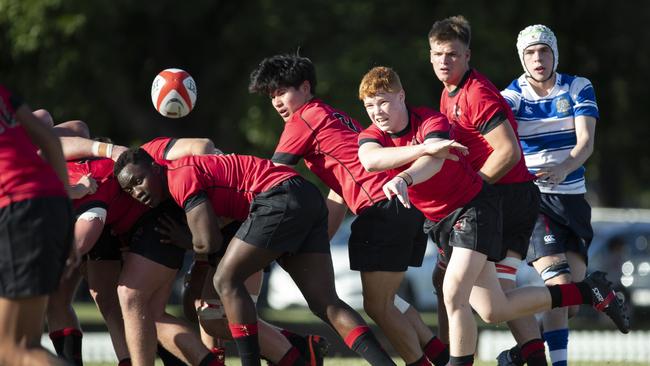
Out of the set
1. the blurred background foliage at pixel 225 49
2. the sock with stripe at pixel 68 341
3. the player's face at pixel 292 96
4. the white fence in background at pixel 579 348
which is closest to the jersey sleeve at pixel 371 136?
the player's face at pixel 292 96

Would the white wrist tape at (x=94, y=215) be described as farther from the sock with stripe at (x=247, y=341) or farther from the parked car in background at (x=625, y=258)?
the parked car in background at (x=625, y=258)

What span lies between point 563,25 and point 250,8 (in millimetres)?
6002

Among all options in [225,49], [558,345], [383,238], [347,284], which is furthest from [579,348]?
[225,49]

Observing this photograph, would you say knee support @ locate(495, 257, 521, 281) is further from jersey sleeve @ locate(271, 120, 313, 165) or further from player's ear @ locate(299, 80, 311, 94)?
player's ear @ locate(299, 80, 311, 94)

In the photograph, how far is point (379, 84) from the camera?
708 cm

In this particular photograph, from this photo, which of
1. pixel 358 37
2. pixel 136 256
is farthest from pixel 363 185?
pixel 358 37

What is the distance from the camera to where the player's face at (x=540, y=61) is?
26.9 ft

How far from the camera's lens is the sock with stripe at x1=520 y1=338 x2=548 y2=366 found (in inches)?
305

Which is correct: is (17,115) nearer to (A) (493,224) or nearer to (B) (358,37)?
(A) (493,224)

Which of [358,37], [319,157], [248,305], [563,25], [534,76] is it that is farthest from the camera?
[563,25]

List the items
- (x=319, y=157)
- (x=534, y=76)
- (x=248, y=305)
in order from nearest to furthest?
(x=248, y=305), (x=319, y=157), (x=534, y=76)

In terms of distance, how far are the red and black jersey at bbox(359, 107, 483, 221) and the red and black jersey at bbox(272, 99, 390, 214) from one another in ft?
1.15

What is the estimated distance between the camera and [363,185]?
24.9 ft

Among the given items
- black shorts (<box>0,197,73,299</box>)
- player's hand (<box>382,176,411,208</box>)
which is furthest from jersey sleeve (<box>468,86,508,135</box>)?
black shorts (<box>0,197,73,299</box>)
